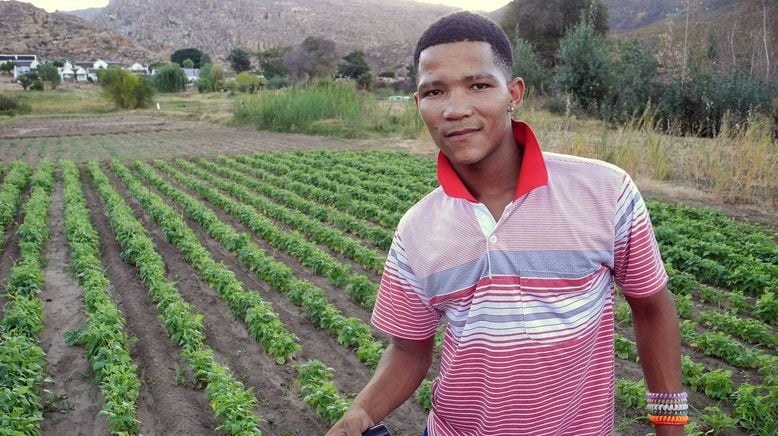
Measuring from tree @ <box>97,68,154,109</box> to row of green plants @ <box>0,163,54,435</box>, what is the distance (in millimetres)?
38335

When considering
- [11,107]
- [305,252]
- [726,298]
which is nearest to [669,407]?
[726,298]

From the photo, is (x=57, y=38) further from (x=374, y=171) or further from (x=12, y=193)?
(x=374, y=171)

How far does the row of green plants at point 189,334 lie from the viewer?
12.6 ft

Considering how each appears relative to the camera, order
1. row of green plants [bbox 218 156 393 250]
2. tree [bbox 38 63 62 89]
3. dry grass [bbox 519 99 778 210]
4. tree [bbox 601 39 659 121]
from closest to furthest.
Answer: row of green plants [bbox 218 156 393 250] → dry grass [bbox 519 99 778 210] → tree [bbox 601 39 659 121] → tree [bbox 38 63 62 89]

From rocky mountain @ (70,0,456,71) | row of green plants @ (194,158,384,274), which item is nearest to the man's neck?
row of green plants @ (194,158,384,274)

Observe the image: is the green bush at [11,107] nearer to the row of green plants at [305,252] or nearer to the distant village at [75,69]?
the distant village at [75,69]

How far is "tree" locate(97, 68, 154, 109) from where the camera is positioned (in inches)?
1692

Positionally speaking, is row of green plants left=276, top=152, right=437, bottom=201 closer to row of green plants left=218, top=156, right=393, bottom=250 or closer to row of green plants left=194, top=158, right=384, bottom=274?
row of green plants left=218, top=156, right=393, bottom=250

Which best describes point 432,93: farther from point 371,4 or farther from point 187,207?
point 371,4

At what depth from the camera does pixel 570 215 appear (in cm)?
143

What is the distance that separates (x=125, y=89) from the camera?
43250mm

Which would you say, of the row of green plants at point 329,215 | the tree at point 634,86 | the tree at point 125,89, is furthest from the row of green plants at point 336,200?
the tree at point 125,89

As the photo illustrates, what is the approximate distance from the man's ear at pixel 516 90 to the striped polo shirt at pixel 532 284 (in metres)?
0.14

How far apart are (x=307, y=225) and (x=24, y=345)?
14.6 ft
